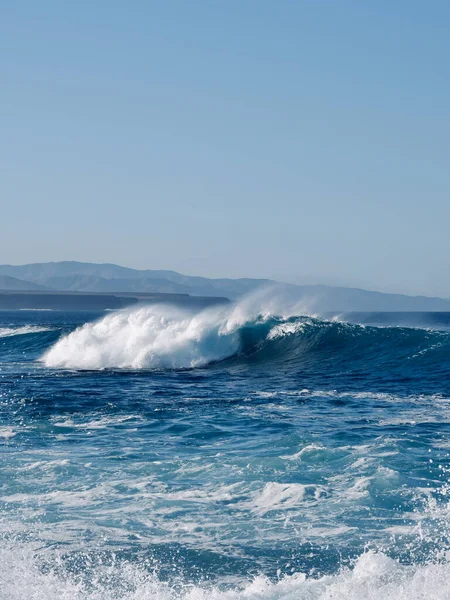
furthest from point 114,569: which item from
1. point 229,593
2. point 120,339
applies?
point 120,339

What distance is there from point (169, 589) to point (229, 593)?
585 mm

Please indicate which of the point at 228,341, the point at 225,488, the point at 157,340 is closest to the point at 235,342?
the point at 228,341

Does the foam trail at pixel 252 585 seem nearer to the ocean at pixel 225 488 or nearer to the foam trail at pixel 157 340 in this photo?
the ocean at pixel 225 488

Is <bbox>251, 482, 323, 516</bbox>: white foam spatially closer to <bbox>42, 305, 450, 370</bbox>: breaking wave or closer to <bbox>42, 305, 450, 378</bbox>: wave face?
<bbox>42, 305, 450, 378</bbox>: wave face

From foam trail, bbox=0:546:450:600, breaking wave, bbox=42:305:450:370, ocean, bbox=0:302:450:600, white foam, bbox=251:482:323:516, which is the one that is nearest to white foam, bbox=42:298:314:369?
breaking wave, bbox=42:305:450:370

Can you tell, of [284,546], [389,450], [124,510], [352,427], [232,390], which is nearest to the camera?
[284,546]

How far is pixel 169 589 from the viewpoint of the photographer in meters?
6.78

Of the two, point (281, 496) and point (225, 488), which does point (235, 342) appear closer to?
point (225, 488)

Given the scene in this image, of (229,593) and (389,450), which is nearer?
(229,593)

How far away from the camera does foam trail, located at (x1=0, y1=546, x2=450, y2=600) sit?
259 inches

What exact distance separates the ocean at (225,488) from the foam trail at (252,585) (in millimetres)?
19

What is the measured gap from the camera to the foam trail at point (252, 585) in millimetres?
A: 6574

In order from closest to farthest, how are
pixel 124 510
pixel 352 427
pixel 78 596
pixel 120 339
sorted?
1. pixel 78 596
2. pixel 124 510
3. pixel 352 427
4. pixel 120 339

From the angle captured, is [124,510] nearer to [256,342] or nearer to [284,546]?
[284,546]
